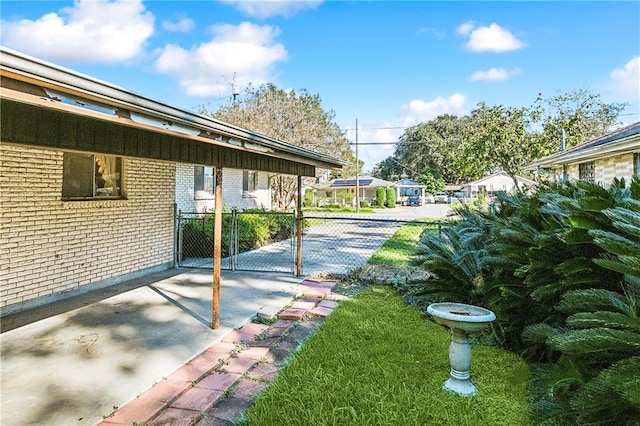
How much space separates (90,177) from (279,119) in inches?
605

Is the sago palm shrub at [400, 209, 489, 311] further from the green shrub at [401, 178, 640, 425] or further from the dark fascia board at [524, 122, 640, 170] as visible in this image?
the dark fascia board at [524, 122, 640, 170]

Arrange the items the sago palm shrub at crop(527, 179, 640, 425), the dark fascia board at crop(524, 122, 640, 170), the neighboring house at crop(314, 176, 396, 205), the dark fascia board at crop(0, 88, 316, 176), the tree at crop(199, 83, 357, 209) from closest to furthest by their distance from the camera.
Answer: the sago palm shrub at crop(527, 179, 640, 425) → the dark fascia board at crop(0, 88, 316, 176) → the dark fascia board at crop(524, 122, 640, 170) → the tree at crop(199, 83, 357, 209) → the neighboring house at crop(314, 176, 396, 205)

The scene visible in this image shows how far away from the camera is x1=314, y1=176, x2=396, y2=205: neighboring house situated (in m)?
39.9

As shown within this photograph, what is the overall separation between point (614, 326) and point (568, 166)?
14.1 m

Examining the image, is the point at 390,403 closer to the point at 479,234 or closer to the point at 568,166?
the point at 479,234

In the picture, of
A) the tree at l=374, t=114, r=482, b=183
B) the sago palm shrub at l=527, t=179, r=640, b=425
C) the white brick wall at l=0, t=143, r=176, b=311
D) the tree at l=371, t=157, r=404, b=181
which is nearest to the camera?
the sago palm shrub at l=527, t=179, r=640, b=425

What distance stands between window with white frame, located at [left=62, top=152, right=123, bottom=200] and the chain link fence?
1.65 m

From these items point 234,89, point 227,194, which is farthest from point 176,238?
point 234,89

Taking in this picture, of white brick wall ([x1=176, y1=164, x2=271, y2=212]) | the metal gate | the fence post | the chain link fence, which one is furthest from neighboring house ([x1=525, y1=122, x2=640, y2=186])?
white brick wall ([x1=176, y1=164, x2=271, y2=212])

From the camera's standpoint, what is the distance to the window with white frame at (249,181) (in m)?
16.7

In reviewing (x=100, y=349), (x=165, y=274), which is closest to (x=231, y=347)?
(x=100, y=349)

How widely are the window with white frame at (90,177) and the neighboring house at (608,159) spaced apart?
7.90 m

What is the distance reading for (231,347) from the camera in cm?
378

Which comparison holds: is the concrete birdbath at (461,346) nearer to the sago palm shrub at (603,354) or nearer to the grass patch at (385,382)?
the grass patch at (385,382)
